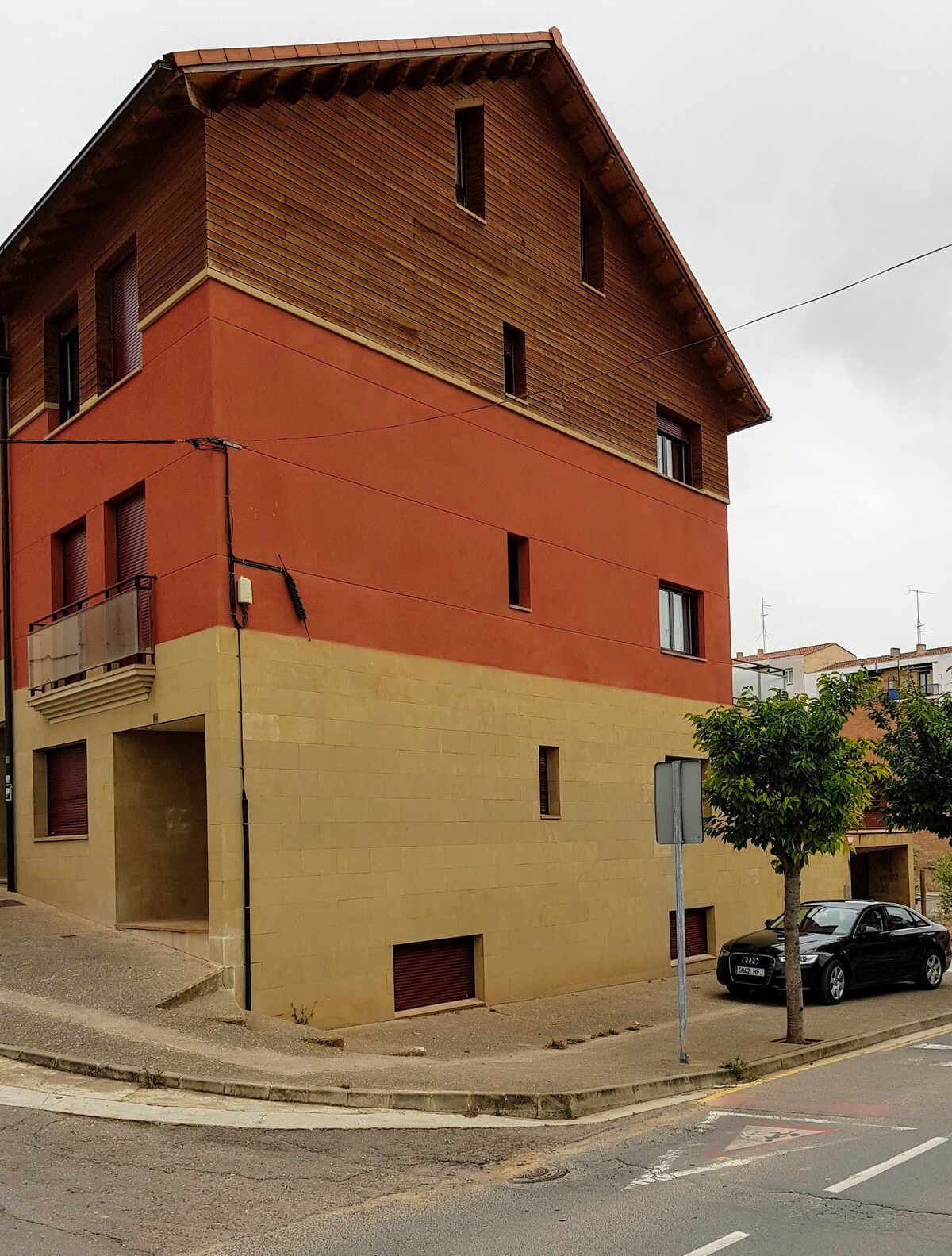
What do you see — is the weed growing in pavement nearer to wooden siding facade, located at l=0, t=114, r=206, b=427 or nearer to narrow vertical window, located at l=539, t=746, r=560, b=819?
narrow vertical window, located at l=539, t=746, r=560, b=819

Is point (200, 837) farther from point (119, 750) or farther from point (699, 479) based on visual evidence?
point (699, 479)

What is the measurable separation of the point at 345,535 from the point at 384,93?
625cm

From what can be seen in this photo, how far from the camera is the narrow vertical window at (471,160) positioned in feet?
61.5

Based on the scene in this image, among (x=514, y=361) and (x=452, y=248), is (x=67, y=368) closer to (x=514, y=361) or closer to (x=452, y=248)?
(x=452, y=248)

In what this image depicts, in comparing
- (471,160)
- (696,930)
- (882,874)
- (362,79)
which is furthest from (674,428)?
(882,874)

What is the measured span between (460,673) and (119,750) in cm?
460

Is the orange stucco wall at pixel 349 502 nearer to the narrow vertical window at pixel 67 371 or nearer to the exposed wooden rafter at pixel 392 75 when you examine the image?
the narrow vertical window at pixel 67 371

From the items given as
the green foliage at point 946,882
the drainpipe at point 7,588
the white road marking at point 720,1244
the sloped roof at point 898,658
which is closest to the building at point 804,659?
the sloped roof at point 898,658

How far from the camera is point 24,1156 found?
304 inches

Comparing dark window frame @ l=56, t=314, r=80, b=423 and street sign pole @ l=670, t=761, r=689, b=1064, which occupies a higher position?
dark window frame @ l=56, t=314, r=80, b=423

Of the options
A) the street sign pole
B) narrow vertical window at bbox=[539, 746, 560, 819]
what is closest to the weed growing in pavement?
the street sign pole

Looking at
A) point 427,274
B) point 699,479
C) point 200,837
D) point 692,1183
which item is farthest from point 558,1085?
point 699,479

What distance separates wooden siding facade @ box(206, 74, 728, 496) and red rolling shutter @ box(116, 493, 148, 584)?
330cm

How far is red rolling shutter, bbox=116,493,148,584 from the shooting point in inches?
627
